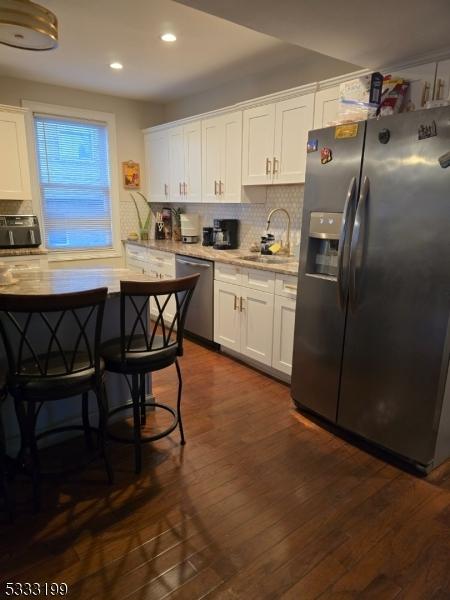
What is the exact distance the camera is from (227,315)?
3648 millimetres

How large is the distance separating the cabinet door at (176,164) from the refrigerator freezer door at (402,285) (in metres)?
2.95

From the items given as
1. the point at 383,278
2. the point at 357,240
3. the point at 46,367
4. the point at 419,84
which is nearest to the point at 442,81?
the point at 419,84

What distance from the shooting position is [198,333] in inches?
160

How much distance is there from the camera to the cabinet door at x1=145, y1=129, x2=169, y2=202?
16.3 ft

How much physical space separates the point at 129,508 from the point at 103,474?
32 centimetres

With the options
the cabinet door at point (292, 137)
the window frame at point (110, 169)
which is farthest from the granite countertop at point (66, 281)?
→ the window frame at point (110, 169)

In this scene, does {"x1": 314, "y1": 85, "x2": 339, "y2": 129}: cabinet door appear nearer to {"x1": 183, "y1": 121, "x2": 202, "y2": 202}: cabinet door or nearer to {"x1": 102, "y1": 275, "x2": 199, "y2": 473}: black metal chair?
{"x1": 183, "y1": 121, "x2": 202, "y2": 202}: cabinet door

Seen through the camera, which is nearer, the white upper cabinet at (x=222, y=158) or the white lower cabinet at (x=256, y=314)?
the white lower cabinet at (x=256, y=314)

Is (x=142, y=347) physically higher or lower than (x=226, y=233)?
lower

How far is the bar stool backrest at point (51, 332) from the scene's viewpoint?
1545 mm

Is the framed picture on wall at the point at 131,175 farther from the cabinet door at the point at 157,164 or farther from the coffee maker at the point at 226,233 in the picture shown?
the coffee maker at the point at 226,233

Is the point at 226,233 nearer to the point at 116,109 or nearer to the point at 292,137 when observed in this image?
the point at 292,137

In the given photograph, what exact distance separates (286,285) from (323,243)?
56 centimetres

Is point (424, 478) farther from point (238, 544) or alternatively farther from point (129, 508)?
point (129, 508)
